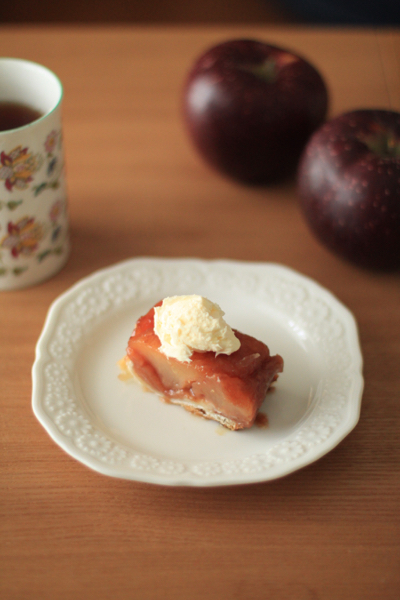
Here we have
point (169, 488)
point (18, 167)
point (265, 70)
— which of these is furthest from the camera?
point (265, 70)

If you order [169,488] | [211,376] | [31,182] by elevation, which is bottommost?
[169,488]

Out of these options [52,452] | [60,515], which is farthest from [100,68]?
[60,515]

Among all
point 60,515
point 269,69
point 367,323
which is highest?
point 269,69

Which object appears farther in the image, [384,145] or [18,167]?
[384,145]

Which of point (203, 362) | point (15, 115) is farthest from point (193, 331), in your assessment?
point (15, 115)

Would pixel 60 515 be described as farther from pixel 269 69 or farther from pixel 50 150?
pixel 269 69

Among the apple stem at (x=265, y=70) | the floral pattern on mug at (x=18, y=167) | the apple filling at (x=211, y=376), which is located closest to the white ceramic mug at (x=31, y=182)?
the floral pattern on mug at (x=18, y=167)

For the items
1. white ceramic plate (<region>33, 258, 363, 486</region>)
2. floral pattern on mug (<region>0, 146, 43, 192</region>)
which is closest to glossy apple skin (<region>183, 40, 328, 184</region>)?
white ceramic plate (<region>33, 258, 363, 486</region>)

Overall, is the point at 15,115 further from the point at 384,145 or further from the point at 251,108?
the point at 384,145
